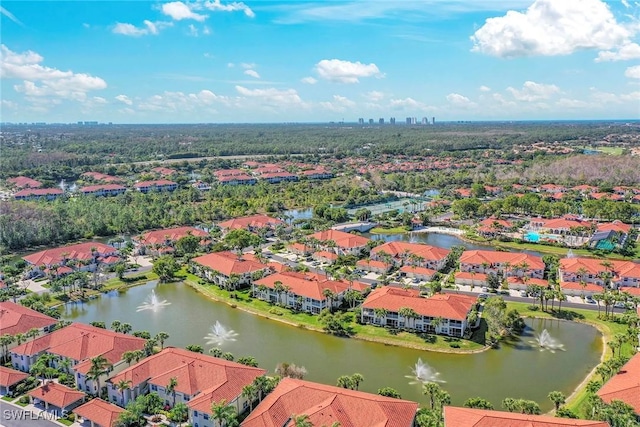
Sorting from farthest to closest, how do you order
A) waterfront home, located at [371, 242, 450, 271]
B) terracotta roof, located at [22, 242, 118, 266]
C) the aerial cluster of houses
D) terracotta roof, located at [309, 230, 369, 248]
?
terracotta roof, located at [309, 230, 369, 248] → waterfront home, located at [371, 242, 450, 271] → terracotta roof, located at [22, 242, 118, 266] → the aerial cluster of houses

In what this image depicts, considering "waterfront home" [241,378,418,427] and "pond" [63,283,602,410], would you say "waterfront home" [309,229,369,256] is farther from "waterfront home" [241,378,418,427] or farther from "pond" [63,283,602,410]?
"waterfront home" [241,378,418,427]

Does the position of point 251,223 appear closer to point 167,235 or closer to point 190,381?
point 167,235

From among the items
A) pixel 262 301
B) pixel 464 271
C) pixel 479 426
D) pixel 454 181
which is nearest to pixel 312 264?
pixel 262 301

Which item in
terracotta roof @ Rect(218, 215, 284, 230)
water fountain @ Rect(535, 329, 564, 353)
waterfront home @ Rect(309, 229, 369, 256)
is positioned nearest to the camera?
water fountain @ Rect(535, 329, 564, 353)

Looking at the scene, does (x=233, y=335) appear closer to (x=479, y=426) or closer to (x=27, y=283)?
(x=479, y=426)

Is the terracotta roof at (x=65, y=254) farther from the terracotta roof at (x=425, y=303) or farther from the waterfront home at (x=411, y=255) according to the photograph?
the terracotta roof at (x=425, y=303)

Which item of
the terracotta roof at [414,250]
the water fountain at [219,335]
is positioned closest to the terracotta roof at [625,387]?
the water fountain at [219,335]

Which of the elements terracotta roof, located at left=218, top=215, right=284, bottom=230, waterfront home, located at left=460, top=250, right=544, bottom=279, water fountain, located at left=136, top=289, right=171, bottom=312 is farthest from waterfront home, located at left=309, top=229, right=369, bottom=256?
water fountain, located at left=136, top=289, right=171, bottom=312
